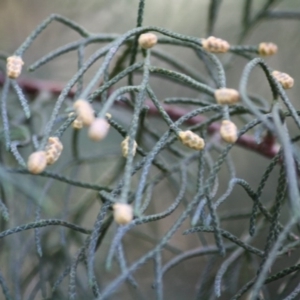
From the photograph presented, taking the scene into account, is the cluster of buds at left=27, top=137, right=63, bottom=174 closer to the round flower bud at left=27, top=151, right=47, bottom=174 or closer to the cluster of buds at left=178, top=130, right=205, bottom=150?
the round flower bud at left=27, top=151, right=47, bottom=174

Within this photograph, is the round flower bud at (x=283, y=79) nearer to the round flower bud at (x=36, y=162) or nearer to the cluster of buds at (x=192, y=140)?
the cluster of buds at (x=192, y=140)

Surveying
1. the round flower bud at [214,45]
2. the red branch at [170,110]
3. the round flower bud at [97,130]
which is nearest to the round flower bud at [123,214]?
the round flower bud at [97,130]

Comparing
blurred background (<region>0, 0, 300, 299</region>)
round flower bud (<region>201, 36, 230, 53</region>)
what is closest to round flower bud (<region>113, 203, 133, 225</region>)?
round flower bud (<region>201, 36, 230, 53</region>)

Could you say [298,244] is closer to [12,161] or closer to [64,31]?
[12,161]

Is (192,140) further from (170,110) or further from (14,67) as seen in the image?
(170,110)

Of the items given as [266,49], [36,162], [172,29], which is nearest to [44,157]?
[36,162]

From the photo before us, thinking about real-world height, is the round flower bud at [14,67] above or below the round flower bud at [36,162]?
above
